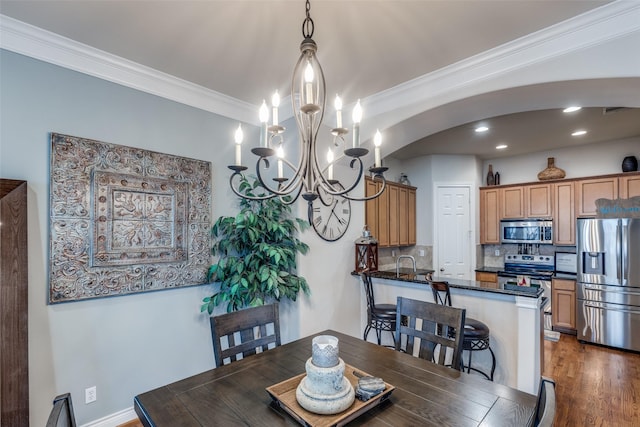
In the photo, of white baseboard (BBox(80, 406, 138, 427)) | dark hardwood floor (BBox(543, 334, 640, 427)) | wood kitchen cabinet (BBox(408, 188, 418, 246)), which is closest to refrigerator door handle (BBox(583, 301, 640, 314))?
dark hardwood floor (BBox(543, 334, 640, 427))

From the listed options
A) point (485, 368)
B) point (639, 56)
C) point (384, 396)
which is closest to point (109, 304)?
point (384, 396)

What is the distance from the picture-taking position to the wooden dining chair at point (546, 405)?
79cm

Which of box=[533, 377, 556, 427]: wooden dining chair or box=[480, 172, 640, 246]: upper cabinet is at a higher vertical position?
box=[480, 172, 640, 246]: upper cabinet

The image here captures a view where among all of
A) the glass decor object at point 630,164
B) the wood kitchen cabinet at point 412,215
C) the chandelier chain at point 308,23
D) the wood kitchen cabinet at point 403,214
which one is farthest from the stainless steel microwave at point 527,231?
the chandelier chain at point 308,23

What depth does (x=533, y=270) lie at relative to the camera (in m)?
4.89

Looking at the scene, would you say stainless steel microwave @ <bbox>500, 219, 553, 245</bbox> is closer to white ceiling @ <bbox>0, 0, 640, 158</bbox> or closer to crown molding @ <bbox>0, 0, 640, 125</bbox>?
crown molding @ <bbox>0, 0, 640, 125</bbox>

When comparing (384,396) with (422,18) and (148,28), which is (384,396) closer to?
(422,18)

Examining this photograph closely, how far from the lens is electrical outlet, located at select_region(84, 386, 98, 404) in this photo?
2.12m

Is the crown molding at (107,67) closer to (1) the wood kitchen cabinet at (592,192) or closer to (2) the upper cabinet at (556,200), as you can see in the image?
(2) the upper cabinet at (556,200)

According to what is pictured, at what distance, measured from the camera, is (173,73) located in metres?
2.48

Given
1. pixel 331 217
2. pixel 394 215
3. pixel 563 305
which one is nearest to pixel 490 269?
pixel 563 305

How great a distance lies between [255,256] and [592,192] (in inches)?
191

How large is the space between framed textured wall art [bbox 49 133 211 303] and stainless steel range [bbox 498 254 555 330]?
4435 millimetres

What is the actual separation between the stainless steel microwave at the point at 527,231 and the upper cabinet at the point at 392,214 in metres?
1.49
